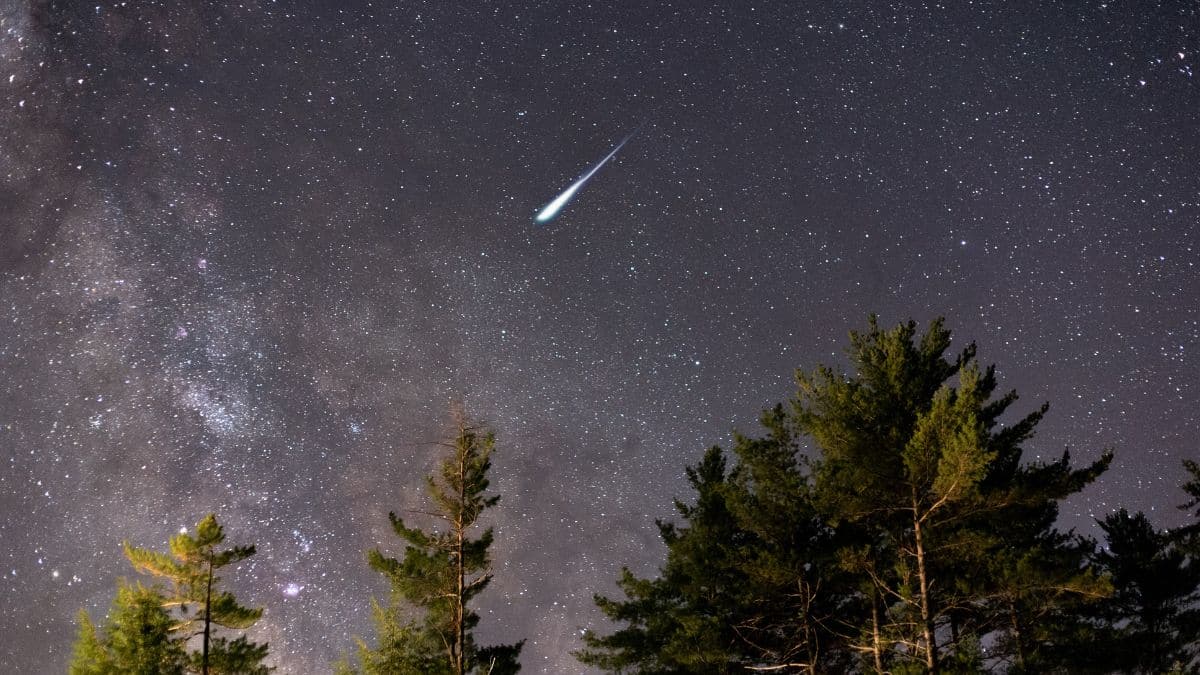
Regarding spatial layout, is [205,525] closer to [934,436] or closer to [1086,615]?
[934,436]

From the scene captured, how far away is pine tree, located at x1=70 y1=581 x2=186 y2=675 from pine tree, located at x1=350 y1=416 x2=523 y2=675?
212 inches

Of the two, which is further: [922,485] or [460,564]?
[460,564]

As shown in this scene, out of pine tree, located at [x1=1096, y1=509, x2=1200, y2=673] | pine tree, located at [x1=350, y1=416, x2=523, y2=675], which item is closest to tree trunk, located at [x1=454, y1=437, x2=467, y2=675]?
pine tree, located at [x1=350, y1=416, x2=523, y2=675]

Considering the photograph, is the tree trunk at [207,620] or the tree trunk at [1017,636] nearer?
the tree trunk at [1017,636]

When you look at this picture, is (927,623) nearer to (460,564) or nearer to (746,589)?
A: (746,589)

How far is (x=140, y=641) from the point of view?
733 inches

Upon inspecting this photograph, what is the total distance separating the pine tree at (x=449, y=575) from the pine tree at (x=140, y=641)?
539 centimetres

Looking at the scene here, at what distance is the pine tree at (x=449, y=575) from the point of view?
18516 millimetres

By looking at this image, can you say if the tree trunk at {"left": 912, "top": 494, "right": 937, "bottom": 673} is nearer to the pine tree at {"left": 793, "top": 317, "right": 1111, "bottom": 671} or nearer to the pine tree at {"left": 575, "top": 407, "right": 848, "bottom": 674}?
the pine tree at {"left": 793, "top": 317, "right": 1111, "bottom": 671}

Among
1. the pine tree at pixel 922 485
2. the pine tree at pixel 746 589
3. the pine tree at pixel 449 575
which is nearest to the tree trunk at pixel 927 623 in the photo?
the pine tree at pixel 922 485

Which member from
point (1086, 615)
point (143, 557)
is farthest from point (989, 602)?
point (143, 557)

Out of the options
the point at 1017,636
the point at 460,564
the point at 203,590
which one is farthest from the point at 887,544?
the point at 203,590

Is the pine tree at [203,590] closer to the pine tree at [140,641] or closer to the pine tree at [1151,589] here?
the pine tree at [140,641]

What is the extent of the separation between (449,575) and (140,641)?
8.10 metres
